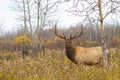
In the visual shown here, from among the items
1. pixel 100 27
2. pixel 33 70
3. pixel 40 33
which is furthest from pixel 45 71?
pixel 40 33

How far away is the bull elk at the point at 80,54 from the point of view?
14.2 m

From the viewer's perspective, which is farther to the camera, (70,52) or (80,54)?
(80,54)

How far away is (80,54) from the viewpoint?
573 inches

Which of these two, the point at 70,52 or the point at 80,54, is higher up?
the point at 70,52

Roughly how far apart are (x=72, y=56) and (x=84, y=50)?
0.91 metres

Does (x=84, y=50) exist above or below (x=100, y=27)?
below

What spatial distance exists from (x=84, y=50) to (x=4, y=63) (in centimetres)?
619

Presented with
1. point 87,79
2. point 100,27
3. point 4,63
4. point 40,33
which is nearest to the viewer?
point 87,79

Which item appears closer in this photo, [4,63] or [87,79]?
[87,79]

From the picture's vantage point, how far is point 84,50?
49.1 feet

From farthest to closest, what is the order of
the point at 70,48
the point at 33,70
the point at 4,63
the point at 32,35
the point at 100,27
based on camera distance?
the point at 32,35
the point at 70,48
the point at 100,27
the point at 4,63
the point at 33,70

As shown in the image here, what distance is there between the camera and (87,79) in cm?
739

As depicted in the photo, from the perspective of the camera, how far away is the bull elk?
14223mm

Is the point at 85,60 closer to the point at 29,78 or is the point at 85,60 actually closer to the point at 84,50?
the point at 84,50
